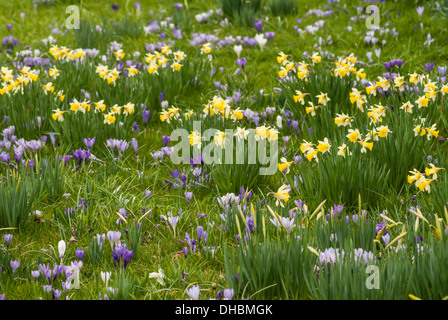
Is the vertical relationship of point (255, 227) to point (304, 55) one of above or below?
below

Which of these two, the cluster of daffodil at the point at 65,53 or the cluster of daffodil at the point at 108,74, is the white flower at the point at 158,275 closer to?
the cluster of daffodil at the point at 108,74

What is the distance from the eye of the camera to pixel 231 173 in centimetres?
384

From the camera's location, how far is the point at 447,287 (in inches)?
95.5

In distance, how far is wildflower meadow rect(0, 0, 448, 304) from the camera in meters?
2.72

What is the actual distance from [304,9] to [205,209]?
213 inches

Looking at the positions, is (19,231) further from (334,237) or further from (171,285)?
(334,237)

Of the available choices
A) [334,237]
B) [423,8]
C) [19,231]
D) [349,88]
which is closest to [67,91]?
[19,231]

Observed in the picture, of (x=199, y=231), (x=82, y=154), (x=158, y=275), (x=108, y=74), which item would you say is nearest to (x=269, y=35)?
(x=108, y=74)

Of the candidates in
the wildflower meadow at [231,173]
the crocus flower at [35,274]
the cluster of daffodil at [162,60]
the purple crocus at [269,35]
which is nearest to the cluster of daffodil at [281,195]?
the wildflower meadow at [231,173]

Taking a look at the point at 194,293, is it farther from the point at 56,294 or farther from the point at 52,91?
the point at 52,91

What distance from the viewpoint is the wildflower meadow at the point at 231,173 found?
2721 mm

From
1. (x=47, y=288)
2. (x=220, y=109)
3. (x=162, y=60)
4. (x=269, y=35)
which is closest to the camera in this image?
(x=47, y=288)

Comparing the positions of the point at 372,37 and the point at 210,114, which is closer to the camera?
the point at 210,114

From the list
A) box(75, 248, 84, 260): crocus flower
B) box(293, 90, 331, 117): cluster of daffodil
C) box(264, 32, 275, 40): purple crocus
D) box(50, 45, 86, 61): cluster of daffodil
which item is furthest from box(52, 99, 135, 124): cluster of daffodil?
box(264, 32, 275, 40): purple crocus
